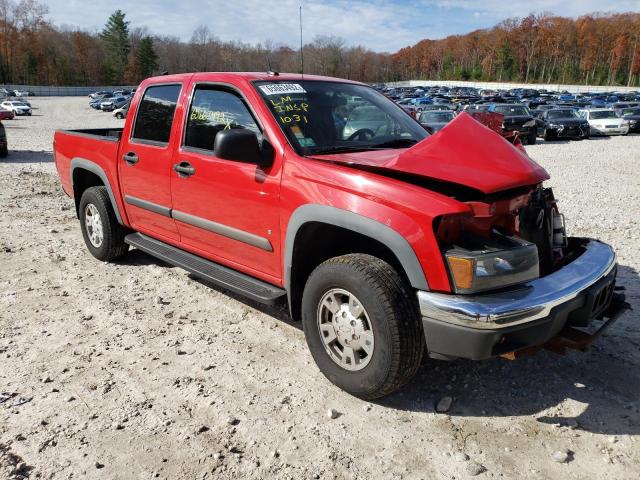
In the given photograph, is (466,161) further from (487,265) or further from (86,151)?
(86,151)

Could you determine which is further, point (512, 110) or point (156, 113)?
point (512, 110)

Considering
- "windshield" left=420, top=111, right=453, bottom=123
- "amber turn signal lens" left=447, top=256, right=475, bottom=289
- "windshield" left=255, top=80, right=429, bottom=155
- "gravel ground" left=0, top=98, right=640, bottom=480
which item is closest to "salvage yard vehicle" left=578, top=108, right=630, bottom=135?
"windshield" left=420, top=111, right=453, bottom=123

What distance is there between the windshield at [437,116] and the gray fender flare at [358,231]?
16.5m

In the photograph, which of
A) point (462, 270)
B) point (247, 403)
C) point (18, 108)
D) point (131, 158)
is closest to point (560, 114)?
point (131, 158)

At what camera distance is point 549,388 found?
10.3 ft

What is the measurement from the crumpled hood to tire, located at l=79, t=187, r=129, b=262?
3.00 meters

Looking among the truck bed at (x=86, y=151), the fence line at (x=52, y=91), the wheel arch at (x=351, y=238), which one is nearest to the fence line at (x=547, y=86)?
the fence line at (x=52, y=91)

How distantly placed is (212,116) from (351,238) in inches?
59.6

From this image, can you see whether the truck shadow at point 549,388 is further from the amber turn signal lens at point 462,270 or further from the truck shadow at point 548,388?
the amber turn signal lens at point 462,270

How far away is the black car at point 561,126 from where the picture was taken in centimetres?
2158

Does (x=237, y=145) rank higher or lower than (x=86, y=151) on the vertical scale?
higher

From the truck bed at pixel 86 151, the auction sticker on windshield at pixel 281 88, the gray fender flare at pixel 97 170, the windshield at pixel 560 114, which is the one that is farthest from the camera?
the windshield at pixel 560 114

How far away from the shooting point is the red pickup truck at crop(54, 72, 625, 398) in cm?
256

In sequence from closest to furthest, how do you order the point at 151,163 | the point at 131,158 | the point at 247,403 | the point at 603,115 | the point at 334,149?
the point at 247,403 → the point at 334,149 → the point at 151,163 → the point at 131,158 → the point at 603,115
